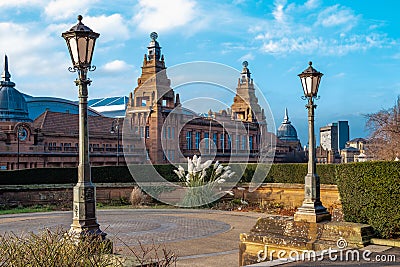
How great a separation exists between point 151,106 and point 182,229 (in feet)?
84.1

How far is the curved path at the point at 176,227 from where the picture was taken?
11.8 m

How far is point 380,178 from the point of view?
410 inches

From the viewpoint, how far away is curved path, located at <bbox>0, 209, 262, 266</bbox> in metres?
11.8

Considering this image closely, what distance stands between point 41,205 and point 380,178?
1870 cm

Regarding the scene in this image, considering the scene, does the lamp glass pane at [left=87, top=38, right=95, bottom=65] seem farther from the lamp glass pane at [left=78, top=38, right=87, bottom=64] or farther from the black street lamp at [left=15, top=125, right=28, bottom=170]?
the black street lamp at [left=15, top=125, right=28, bottom=170]

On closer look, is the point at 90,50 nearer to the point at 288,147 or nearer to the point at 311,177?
the point at 311,177

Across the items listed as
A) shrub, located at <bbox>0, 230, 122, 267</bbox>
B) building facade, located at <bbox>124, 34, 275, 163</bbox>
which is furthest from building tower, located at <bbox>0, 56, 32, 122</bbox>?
shrub, located at <bbox>0, 230, 122, 267</bbox>

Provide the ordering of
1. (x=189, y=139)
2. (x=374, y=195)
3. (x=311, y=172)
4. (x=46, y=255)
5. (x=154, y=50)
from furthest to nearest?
(x=189, y=139), (x=154, y=50), (x=311, y=172), (x=374, y=195), (x=46, y=255)

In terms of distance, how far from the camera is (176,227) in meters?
16.5

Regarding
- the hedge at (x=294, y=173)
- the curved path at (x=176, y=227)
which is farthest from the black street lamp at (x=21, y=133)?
the hedge at (x=294, y=173)

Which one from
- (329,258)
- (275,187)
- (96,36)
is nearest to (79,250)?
(96,36)

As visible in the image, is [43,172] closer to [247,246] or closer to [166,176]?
[166,176]

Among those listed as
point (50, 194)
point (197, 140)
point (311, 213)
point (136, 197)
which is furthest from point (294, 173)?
point (197, 140)

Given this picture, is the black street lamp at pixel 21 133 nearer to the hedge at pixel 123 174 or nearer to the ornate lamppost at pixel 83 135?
the hedge at pixel 123 174
